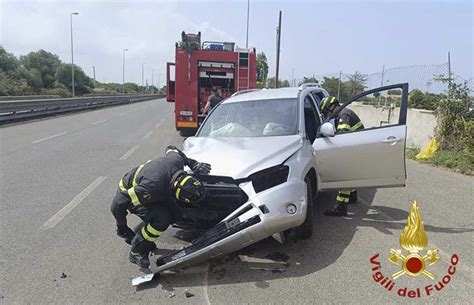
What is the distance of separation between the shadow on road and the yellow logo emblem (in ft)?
2.06

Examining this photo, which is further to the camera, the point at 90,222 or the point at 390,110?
the point at 390,110

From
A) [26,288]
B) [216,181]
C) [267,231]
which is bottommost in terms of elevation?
[26,288]

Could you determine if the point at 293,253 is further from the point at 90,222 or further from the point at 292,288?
the point at 90,222

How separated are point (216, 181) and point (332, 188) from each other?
77.6 inches

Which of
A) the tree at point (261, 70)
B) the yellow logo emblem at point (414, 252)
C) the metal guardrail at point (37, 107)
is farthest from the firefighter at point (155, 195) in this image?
the tree at point (261, 70)

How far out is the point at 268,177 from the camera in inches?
161

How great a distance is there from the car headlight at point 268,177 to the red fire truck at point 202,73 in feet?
33.3

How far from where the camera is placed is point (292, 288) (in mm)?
3564

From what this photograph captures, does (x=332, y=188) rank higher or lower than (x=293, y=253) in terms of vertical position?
higher

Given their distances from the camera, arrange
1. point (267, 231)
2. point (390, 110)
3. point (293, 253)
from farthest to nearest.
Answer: point (390, 110) < point (293, 253) < point (267, 231)

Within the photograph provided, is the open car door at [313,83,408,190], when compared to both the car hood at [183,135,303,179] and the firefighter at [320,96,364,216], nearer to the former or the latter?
the firefighter at [320,96,364,216]

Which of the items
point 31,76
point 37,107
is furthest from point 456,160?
point 31,76

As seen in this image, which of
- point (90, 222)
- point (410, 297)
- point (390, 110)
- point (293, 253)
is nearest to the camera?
point (410, 297)

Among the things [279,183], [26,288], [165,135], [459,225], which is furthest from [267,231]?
[165,135]
